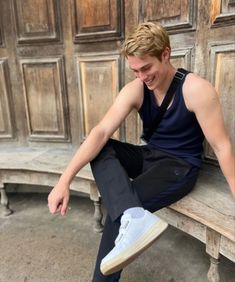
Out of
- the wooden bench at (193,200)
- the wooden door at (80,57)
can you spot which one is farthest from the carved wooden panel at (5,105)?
the wooden bench at (193,200)

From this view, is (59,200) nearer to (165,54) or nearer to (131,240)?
(131,240)

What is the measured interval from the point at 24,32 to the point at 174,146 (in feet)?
4.90

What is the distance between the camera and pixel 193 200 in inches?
60.4

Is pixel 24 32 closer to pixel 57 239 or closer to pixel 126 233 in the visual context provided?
pixel 57 239

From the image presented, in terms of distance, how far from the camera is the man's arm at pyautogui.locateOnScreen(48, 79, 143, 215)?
1.51 m

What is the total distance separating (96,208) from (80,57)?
Result: 1.07m

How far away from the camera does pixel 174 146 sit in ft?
5.26

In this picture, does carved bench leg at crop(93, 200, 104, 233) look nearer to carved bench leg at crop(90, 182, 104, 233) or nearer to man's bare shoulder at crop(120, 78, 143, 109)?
carved bench leg at crop(90, 182, 104, 233)

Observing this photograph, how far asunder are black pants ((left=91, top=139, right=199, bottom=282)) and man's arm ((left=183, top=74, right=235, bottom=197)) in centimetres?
23

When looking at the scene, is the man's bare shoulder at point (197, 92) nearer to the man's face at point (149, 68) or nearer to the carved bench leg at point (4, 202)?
the man's face at point (149, 68)

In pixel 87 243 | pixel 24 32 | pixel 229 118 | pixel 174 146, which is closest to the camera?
pixel 174 146

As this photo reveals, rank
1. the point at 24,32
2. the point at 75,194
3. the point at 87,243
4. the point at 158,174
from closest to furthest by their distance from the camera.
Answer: the point at 158,174 < the point at 87,243 < the point at 24,32 < the point at 75,194

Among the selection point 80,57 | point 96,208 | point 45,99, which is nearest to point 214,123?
point 96,208

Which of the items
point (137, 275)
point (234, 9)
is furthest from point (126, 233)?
point (234, 9)
